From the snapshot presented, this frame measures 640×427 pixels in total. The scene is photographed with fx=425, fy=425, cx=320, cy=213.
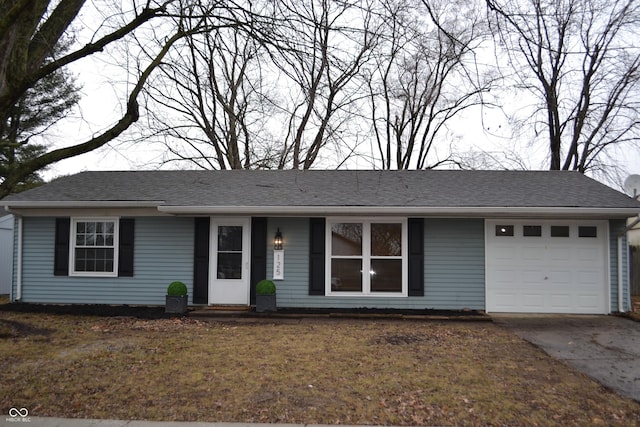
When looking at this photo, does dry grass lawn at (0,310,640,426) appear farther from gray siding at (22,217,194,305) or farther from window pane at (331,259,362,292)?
gray siding at (22,217,194,305)

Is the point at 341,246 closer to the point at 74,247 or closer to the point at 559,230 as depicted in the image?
the point at 559,230

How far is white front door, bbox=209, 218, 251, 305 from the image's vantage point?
967 centimetres

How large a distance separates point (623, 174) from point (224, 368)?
18221 millimetres

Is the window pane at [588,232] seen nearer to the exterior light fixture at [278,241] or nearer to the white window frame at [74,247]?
the exterior light fixture at [278,241]

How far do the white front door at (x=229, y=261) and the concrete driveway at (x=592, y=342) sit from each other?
549cm

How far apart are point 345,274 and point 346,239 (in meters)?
0.79

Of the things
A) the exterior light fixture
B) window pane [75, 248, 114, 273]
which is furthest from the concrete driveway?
window pane [75, 248, 114, 273]

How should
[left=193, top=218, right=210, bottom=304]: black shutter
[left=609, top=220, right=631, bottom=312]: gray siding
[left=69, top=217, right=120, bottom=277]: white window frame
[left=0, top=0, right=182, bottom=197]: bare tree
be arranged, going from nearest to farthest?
[left=0, top=0, right=182, bottom=197]: bare tree
[left=609, top=220, right=631, bottom=312]: gray siding
[left=193, top=218, right=210, bottom=304]: black shutter
[left=69, top=217, right=120, bottom=277]: white window frame

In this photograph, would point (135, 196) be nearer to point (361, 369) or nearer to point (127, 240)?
point (127, 240)

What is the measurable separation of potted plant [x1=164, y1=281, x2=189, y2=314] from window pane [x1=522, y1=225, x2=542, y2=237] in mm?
7605

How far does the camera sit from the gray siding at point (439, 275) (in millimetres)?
9406

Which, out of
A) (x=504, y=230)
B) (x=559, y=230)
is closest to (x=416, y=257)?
(x=504, y=230)

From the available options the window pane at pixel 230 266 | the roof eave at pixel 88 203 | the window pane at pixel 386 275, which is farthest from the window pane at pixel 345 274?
the roof eave at pixel 88 203

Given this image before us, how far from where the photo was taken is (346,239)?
965 centimetres
